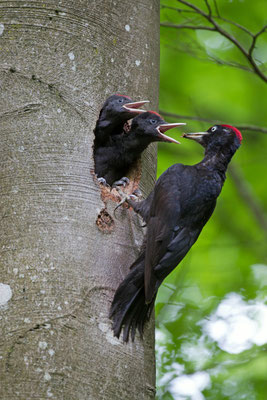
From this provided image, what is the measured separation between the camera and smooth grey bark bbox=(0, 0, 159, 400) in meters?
2.24

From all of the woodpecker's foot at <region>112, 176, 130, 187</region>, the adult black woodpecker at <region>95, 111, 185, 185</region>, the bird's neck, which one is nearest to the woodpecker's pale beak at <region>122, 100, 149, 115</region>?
the adult black woodpecker at <region>95, 111, 185, 185</region>

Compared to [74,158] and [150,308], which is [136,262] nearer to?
[150,308]

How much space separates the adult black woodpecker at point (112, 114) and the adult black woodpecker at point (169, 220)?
40cm

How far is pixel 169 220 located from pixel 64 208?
705 millimetres

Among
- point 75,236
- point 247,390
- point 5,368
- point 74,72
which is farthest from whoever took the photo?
point 247,390

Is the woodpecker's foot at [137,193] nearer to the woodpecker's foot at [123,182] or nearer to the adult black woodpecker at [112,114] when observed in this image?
the woodpecker's foot at [123,182]

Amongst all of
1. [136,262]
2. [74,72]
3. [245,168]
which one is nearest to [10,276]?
[136,262]

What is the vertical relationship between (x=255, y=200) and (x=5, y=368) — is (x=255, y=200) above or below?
above

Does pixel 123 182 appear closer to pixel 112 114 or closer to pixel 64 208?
pixel 112 114

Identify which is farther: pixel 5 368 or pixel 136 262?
pixel 136 262

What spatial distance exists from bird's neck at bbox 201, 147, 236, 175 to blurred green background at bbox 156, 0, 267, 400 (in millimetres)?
1053

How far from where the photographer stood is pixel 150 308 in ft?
9.32

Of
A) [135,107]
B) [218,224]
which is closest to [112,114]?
[135,107]

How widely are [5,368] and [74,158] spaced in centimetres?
99
